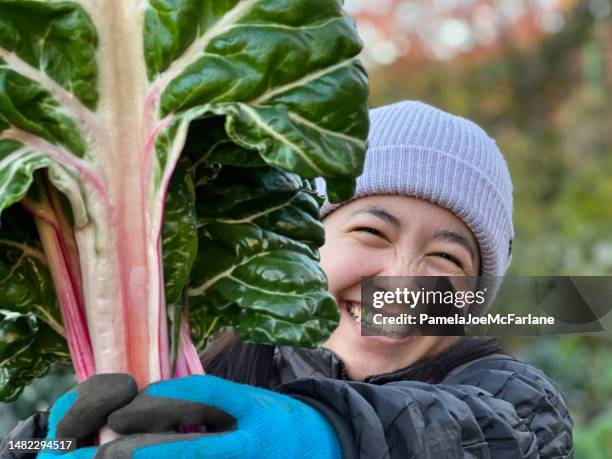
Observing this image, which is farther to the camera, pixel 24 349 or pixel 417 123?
pixel 417 123

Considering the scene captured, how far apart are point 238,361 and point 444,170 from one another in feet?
2.20

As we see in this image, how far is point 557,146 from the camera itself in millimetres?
12430

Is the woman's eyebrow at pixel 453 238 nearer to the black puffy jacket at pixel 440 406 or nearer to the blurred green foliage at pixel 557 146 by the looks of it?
the black puffy jacket at pixel 440 406

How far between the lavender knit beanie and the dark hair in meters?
0.39

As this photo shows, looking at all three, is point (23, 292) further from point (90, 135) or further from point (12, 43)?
point (12, 43)

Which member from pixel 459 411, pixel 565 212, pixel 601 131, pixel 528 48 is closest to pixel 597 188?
pixel 565 212

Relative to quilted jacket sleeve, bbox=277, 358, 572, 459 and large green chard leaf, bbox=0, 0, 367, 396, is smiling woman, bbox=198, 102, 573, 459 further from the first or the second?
large green chard leaf, bbox=0, 0, 367, 396

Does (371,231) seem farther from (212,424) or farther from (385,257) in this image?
(212,424)

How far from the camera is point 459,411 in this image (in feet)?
6.09

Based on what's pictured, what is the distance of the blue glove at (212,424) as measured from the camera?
4.73 ft

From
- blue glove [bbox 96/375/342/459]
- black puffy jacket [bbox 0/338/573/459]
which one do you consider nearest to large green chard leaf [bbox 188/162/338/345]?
blue glove [bbox 96/375/342/459]

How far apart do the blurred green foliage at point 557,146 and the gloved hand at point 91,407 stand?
15.3 ft

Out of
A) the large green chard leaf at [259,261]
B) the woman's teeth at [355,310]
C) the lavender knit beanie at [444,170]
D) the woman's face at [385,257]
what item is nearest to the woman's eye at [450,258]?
the woman's face at [385,257]

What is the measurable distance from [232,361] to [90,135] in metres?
0.96
